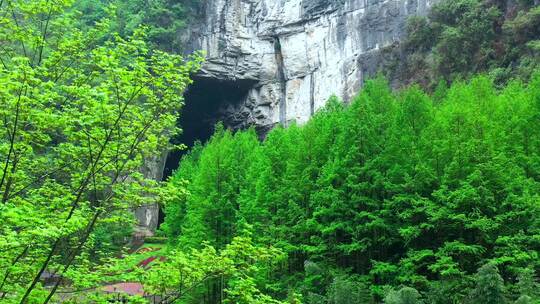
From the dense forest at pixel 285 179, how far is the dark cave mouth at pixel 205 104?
673 inches

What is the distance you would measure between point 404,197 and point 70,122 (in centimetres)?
1285

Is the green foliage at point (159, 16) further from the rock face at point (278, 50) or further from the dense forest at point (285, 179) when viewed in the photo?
the dense forest at point (285, 179)

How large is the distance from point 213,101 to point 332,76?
1419 cm

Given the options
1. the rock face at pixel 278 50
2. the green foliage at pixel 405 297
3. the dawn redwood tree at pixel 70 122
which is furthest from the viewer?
the rock face at pixel 278 50

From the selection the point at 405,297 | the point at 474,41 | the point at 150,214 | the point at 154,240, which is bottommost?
the point at 405,297

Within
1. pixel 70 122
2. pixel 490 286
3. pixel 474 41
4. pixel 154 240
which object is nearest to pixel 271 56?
pixel 154 240

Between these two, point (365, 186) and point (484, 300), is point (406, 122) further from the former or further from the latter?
point (484, 300)

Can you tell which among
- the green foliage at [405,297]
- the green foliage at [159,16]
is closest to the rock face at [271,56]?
the green foliage at [159,16]

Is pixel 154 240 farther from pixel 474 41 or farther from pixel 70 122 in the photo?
pixel 70 122

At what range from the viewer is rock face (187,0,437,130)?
4100 cm

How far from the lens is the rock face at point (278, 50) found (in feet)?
135

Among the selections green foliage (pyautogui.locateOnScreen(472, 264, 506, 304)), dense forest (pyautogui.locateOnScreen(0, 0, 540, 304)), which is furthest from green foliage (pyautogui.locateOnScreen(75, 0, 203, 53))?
green foliage (pyautogui.locateOnScreen(472, 264, 506, 304))

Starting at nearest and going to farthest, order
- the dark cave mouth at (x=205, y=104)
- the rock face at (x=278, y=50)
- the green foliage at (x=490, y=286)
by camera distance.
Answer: the green foliage at (x=490, y=286)
the rock face at (x=278, y=50)
the dark cave mouth at (x=205, y=104)

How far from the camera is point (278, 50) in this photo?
4609 centimetres
